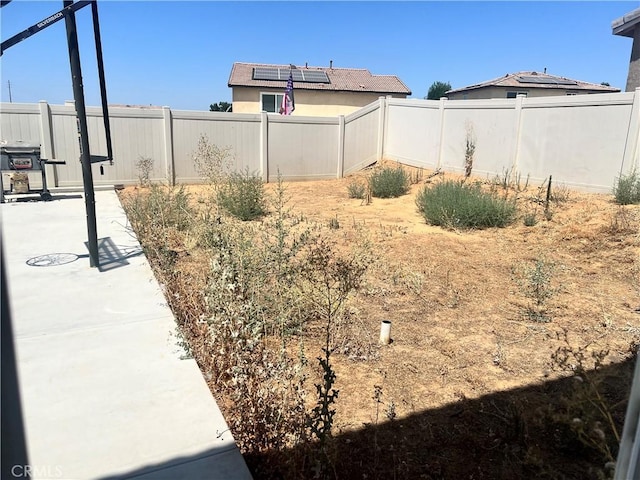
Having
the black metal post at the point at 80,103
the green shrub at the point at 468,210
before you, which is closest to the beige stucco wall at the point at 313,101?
the green shrub at the point at 468,210

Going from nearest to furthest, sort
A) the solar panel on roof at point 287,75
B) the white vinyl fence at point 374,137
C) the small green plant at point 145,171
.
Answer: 1. the small green plant at point 145,171
2. the white vinyl fence at point 374,137
3. the solar panel on roof at point 287,75

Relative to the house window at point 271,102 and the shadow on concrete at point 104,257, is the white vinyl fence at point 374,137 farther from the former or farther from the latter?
the house window at point 271,102

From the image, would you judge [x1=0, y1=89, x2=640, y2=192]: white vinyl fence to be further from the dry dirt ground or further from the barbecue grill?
the dry dirt ground

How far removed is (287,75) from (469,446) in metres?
24.6

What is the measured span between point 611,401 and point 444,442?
116 cm

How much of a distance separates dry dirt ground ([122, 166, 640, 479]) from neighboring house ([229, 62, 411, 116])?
17801 millimetres

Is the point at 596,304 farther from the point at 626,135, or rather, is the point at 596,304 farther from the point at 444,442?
the point at 626,135

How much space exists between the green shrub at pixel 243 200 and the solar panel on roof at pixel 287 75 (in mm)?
17102

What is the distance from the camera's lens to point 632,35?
13.7m

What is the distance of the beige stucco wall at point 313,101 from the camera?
23703 millimetres

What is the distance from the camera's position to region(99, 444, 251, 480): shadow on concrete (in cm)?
213

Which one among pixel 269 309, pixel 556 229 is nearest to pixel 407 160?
pixel 556 229

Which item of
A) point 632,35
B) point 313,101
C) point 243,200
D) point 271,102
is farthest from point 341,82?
point 243,200

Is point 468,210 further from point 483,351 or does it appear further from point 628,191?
point 483,351
